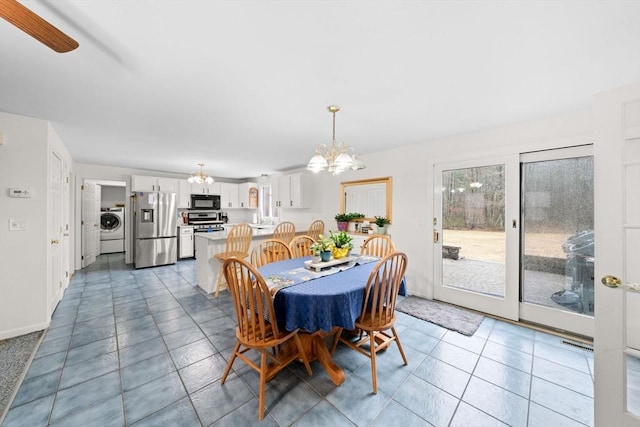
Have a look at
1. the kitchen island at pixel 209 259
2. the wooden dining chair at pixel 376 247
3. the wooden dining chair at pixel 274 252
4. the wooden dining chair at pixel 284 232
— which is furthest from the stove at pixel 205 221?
the wooden dining chair at pixel 376 247

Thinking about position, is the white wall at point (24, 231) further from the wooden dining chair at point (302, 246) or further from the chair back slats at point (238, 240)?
the wooden dining chair at point (302, 246)

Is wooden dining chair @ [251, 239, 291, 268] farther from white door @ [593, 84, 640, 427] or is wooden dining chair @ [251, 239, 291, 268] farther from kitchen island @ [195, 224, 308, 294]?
white door @ [593, 84, 640, 427]

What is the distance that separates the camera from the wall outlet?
8.05 feet

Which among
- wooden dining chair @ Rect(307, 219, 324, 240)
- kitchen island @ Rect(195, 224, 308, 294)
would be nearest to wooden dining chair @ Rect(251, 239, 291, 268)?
kitchen island @ Rect(195, 224, 308, 294)

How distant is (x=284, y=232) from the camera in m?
4.44

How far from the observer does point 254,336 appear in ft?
5.21

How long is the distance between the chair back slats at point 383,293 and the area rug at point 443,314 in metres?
1.20

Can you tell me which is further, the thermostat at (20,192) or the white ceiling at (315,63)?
the thermostat at (20,192)

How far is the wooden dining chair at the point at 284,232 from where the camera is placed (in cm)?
433

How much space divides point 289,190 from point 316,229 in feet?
3.99

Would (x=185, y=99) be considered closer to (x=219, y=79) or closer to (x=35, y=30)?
(x=219, y=79)

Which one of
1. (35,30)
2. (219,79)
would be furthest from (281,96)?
(35,30)

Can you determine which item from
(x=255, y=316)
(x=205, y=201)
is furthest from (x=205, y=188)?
(x=255, y=316)

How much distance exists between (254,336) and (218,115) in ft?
7.07
